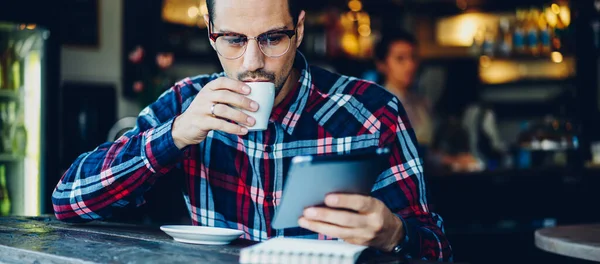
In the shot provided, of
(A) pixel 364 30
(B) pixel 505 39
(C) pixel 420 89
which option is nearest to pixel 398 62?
(A) pixel 364 30

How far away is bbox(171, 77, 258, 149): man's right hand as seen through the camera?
4.82ft

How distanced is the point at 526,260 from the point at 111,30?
127 inches

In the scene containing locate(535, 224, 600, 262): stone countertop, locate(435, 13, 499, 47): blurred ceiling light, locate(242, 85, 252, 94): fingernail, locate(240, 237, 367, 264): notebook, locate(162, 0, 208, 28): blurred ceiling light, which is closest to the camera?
locate(240, 237, 367, 264): notebook

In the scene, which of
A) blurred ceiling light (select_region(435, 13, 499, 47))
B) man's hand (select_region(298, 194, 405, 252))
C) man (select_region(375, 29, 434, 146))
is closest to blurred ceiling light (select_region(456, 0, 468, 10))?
blurred ceiling light (select_region(435, 13, 499, 47))

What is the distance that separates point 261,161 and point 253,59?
0.30m

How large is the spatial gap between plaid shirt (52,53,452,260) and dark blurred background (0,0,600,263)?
91 cm

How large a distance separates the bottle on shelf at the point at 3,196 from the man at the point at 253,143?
262 cm

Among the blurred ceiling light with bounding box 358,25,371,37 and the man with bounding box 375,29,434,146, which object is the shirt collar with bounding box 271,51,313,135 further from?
the blurred ceiling light with bounding box 358,25,371,37

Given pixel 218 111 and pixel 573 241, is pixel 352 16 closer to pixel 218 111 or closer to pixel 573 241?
pixel 573 241

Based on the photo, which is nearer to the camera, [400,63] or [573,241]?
[573,241]

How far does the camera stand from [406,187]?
70.2 inches

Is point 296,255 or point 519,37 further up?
point 519,37

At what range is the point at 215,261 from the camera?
129cm

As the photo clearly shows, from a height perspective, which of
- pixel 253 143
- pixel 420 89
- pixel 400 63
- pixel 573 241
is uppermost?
pixel 420 89
